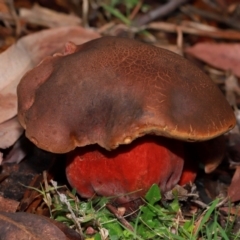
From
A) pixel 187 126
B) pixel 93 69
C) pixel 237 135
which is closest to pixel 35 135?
pixel 93 69

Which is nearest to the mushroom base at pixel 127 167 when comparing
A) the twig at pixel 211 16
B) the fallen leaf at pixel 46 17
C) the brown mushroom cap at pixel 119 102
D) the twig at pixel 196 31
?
the brown mushroom cap at pixel 119 102

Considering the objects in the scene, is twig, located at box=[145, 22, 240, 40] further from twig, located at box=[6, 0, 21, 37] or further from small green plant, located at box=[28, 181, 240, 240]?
small green plant, located at box=[28, 181, 240, 240]

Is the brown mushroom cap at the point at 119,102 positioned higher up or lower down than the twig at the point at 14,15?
higher up

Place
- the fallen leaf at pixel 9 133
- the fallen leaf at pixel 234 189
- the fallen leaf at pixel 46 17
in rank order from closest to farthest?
the fallen leaf at pixel 234 189 → the fallen leaf at pixel 9 133 → the fallen leaf at pixel 46 17

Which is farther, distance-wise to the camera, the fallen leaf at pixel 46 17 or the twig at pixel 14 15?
the fallen leaf at pixel 46 17

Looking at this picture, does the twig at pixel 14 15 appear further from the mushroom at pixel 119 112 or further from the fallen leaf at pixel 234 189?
the fallen leaf at pixel 234 189

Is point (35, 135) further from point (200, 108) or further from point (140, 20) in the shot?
point (140, 20)

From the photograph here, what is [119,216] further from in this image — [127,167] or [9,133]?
[9,133]
